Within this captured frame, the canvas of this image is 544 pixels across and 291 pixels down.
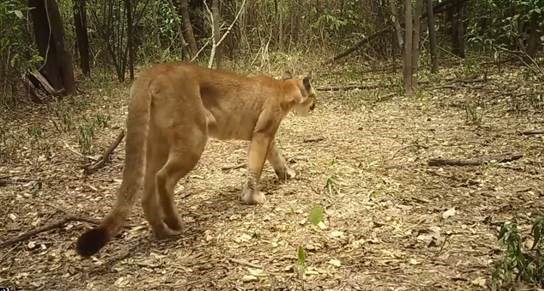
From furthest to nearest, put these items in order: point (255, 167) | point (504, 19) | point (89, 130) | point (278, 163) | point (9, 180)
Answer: point (504, 19), point (89, 130), point (9, 180), point (278, 163), point (255, 167)

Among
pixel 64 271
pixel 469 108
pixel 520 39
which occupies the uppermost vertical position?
pixel 520 39

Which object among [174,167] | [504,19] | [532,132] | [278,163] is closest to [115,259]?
[174,167]

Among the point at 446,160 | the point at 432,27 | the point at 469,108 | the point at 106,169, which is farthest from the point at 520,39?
the point at 106,169

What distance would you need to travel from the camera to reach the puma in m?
3.80

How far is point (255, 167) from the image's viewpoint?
4.96m

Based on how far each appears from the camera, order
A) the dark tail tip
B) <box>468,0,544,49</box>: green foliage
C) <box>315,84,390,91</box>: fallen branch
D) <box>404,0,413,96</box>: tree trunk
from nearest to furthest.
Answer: the dark tail tip → <box>404,0,413,96</box>: tree trunk → <box>468,0,544,49</box>: green foliage → <box>315,84,390,91</box>: fallen branch

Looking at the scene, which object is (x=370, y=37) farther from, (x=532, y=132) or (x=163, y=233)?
(x=163, y=233)

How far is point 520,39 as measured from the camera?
33.2 ft

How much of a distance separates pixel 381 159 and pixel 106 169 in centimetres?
302

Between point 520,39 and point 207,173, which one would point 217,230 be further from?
point 520,39

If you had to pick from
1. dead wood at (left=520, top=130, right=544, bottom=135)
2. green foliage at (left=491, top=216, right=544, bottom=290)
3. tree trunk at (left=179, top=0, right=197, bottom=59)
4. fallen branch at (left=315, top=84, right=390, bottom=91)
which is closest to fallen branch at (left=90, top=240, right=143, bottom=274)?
green foliage at (left=491, top=216, right=544, bottom=290)

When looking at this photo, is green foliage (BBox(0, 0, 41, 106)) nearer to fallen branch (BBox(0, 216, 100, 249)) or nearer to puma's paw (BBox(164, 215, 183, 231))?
fallen branch (BBox(0, 216, 100, 249))

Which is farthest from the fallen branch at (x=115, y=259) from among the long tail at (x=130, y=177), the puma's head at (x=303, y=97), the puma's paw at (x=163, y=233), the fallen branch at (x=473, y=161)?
the fallen branch at (x=473, y=161)

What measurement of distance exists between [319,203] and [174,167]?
4.26 feet
